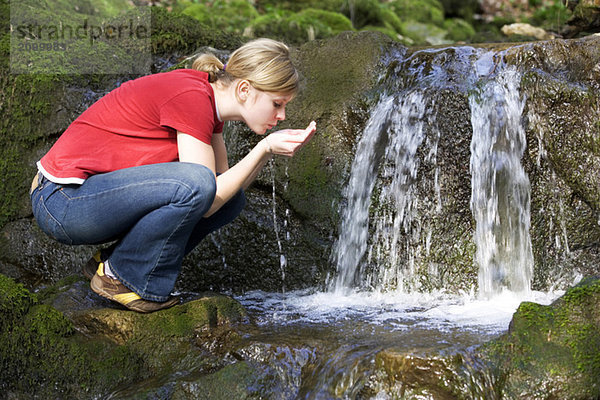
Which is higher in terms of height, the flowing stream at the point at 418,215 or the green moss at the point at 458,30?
the green moss at the point at 458,30

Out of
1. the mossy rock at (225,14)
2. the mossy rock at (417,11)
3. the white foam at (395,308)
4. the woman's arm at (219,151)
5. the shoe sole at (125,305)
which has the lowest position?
the white foam at (395,308)

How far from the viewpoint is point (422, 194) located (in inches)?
164

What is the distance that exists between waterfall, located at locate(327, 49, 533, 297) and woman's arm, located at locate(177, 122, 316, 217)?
148 centimetres

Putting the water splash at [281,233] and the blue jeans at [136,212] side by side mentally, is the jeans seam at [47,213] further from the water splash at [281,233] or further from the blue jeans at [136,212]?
the water splash at [281,233]

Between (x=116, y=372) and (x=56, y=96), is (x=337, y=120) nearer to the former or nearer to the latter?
(x=56, y=96)

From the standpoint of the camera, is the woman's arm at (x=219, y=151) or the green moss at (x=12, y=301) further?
the woman's arm at (x=219, y=151)

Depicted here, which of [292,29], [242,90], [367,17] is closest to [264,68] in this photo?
[242,90]

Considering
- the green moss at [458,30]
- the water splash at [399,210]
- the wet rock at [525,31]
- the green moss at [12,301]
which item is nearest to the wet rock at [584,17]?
the wet rock at [525,31]

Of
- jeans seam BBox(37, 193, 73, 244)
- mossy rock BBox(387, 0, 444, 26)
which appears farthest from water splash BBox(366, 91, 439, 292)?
mossy rock BBox(387, 0, 444, 26)

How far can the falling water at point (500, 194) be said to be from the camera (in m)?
3.98

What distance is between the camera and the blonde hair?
9.38ft

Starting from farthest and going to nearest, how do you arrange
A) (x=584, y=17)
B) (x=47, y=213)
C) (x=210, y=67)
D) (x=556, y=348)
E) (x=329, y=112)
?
(x=584, y=17) → (x=329, y=112) → (x=210, y=67) → (x=47, y=213) → (x=556, y=348)

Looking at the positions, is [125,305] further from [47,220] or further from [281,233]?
[281,233]

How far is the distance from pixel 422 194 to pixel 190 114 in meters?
1.89
